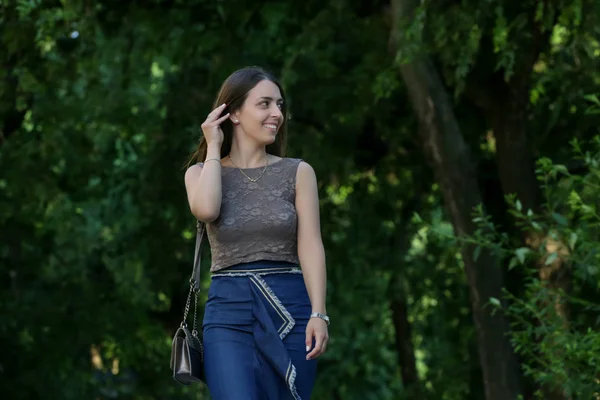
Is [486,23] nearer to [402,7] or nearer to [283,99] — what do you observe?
[402,7]

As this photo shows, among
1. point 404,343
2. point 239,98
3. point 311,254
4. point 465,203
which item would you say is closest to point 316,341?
point 311,254

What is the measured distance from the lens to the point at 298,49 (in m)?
14.0

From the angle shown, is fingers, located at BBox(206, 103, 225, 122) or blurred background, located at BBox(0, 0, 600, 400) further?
blurred background, located at BBox(0, 0, 600, 400)

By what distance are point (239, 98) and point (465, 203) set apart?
600 cm

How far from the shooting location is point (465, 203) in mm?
11641

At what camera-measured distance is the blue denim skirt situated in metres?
5.50

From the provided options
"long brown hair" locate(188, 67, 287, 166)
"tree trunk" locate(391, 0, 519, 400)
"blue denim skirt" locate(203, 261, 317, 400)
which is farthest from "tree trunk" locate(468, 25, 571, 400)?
"blue denim skirt" locate(203, 261, 317, 400)

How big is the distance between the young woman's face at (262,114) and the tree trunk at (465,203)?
19.1 feet

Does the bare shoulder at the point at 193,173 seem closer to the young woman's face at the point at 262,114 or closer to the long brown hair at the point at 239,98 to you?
the long brown hair at the point at 239,98

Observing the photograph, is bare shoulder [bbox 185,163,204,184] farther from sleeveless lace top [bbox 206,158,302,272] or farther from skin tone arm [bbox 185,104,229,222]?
sleeveless lace top [bbox 206,158,302,272]

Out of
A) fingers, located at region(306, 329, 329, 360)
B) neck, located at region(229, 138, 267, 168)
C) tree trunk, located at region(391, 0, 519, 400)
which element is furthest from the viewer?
tree trunk, located at region(391, 0, 519, 400)

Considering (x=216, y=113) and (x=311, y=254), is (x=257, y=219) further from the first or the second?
(x=216, y=113)

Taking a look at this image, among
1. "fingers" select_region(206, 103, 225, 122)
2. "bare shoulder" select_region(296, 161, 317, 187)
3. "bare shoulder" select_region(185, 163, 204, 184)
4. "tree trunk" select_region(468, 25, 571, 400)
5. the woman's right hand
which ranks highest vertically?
"tree trunk" select_region(468, 25, 571, 400)

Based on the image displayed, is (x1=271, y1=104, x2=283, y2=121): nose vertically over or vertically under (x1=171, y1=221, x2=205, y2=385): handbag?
over
